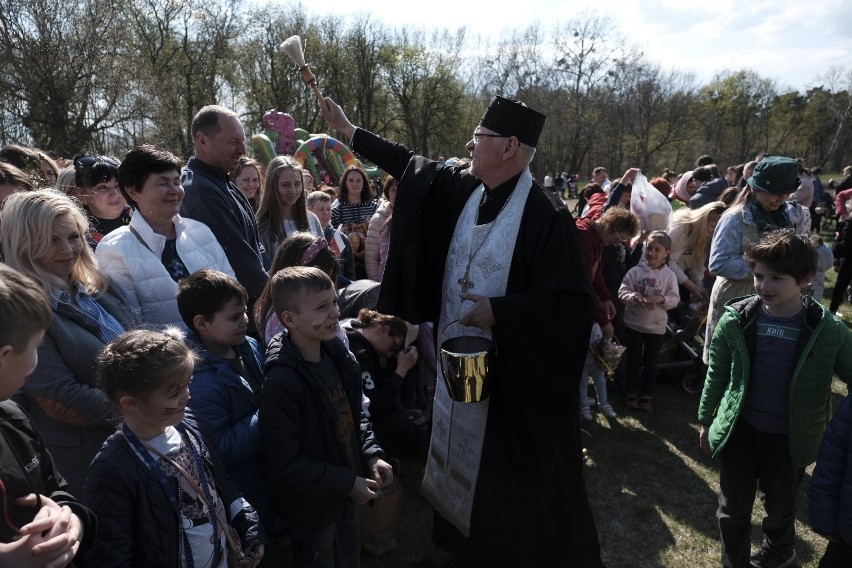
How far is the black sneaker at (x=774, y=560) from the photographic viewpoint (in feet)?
9.95

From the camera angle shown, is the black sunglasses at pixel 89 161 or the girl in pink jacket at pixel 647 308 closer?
the black sunglasses at pixel 89 161

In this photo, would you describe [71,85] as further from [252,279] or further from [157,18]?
[252,279]

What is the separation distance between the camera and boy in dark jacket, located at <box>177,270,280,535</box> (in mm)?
2268

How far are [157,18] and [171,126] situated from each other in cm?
970

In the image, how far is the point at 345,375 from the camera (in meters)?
2.46

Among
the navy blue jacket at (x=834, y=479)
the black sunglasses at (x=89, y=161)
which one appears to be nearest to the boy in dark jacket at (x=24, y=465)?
the navy blue jacket at (x=834, y=479)

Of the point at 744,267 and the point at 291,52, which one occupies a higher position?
the point at 291,52

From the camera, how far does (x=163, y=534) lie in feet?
5.54

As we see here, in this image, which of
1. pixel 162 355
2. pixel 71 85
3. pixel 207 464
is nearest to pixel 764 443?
pixel 207 464

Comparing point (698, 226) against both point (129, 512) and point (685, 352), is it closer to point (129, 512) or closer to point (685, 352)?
point (685, 352)

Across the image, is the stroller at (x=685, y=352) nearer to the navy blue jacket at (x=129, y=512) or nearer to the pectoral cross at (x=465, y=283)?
the pectoral cross at (x=465, y=283)

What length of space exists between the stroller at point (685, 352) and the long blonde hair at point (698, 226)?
1.41ft

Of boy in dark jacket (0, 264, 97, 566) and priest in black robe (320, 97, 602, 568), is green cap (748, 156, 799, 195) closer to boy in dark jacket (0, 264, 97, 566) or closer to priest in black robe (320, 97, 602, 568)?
priest in black robe (320, 97, 602, 568)

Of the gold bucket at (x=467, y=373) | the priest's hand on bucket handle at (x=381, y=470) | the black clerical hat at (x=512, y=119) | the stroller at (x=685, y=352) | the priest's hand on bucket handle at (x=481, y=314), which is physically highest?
the black clerical hat at (x=512, y=119)
